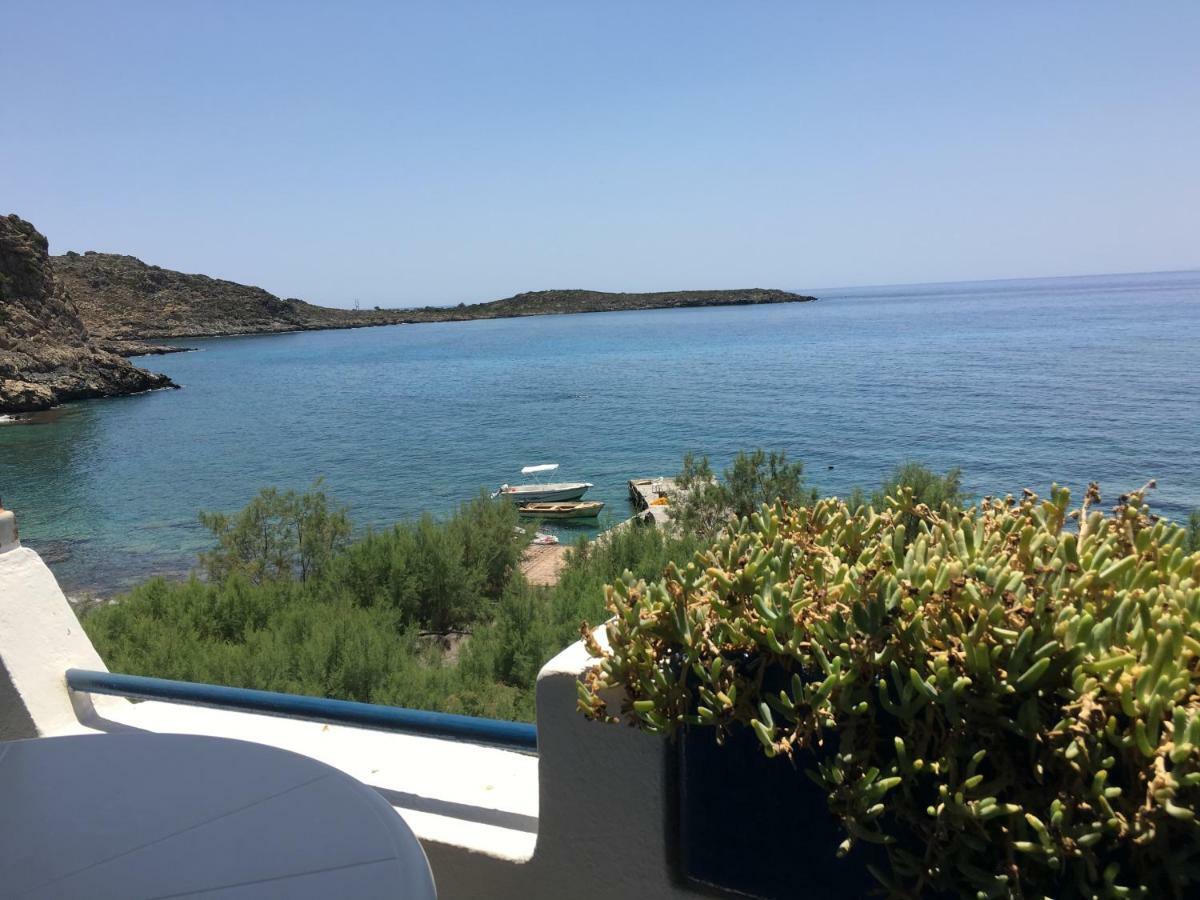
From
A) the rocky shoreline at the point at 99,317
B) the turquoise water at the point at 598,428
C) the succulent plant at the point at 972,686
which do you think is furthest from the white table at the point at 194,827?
the rocky shoreline at the point at 99,317

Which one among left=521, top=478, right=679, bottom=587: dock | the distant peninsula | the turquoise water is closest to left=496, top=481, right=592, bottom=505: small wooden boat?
left=521, top=478, right=679, bottom=587: dock

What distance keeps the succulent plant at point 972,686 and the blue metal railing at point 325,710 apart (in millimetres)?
448

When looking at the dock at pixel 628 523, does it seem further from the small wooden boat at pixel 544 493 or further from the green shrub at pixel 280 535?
the green shrub at pixel 280 535

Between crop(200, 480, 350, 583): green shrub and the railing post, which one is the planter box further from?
crop(200, 480, 350, 583): green shrub

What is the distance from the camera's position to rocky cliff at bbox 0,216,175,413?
175ft

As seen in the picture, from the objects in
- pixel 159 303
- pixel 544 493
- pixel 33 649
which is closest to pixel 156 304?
pixel 159 303

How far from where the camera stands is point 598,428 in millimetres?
45094

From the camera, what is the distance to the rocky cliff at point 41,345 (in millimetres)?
53281

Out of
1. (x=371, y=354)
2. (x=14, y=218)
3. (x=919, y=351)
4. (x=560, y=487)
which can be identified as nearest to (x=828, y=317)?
(x=919, y=351)

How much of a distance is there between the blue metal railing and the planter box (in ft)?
1.45

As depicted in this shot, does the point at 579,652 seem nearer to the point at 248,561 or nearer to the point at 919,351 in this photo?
the point at 248,561

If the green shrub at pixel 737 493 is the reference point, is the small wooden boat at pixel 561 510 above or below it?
below

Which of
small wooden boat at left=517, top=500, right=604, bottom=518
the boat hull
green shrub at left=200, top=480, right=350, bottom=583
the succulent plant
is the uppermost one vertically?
the succulent plant

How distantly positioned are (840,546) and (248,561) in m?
12.5
